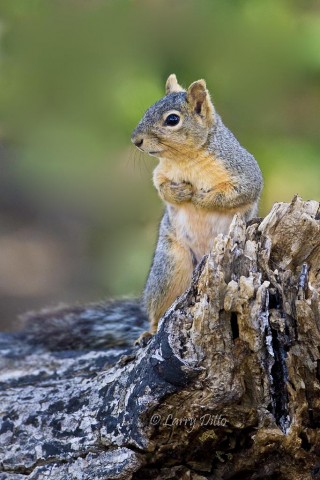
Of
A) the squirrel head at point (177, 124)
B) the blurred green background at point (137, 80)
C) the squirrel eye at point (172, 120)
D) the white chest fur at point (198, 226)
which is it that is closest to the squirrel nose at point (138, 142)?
the squirrel head at point (177, 124)

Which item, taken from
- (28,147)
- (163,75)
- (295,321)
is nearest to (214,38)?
(163,75)

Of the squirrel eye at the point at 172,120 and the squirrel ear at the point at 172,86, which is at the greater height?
the squirrel ear at the point at 172,86

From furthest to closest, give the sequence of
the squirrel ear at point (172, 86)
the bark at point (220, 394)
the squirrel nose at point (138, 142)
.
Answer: the squirrel ear at point (172, 86) < the squirrel nose at point (138, 142) < the bark at point (220, 394)

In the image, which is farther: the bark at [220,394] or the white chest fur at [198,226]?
the white chest fur at [198,226]

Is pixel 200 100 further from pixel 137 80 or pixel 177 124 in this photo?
pixel 137 80

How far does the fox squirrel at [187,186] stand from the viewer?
2596 millimetres

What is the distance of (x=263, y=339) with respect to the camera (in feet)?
6.53

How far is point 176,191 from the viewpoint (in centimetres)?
260

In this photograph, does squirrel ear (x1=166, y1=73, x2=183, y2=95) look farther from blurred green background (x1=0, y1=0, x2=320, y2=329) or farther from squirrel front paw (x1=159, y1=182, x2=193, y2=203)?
squirrel front paw (x1=159, y1=182, x2=193, y2=203)

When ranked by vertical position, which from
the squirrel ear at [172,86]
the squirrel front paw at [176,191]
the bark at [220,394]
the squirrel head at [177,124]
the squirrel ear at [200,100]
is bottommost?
the bark at [220,394]

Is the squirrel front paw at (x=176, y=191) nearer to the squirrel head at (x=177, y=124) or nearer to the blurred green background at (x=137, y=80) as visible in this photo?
the squirrel head at (x=177, y=124)

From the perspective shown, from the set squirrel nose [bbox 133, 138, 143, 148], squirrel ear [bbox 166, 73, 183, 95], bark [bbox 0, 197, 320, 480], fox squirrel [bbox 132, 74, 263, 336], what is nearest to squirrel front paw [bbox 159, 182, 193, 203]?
fox squirrel [bbox 132, 74, 263, 336]

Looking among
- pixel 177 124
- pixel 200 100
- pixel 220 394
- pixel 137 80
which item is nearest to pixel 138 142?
pixel 177 124

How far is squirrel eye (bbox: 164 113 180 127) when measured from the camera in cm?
263
